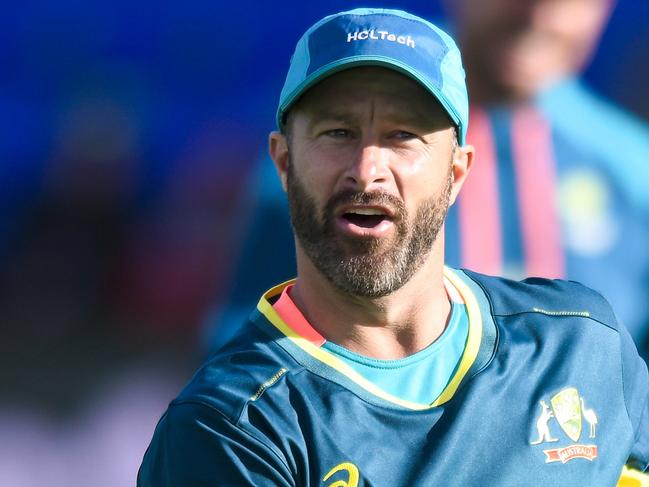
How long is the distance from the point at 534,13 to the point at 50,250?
1.41 meters

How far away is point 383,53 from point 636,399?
790 mm

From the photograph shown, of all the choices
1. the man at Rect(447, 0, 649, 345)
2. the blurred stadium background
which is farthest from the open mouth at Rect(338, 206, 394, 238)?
the man at Rect(447, 0, 649, 345)

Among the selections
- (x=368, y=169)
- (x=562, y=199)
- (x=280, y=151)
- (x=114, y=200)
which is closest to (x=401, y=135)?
(x=368, y=169)

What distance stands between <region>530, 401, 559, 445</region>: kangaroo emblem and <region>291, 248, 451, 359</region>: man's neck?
0.22 metres

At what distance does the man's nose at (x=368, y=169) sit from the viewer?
195 cm

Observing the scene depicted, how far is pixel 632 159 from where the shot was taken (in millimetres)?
3393

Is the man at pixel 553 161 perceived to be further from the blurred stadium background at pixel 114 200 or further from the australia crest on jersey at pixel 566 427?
the australia crest on jersey at pixel 566 427

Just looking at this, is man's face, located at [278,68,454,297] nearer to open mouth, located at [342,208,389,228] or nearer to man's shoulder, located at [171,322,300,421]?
open mouth, located at [342,208,389,228]

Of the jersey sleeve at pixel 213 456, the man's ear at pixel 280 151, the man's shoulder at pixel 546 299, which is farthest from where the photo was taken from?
the man's shoulder at pixel 546 299

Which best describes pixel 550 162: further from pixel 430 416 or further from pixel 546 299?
pixel 430 416

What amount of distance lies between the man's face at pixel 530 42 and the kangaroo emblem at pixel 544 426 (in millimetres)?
1404

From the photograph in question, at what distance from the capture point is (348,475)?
6.25 feet

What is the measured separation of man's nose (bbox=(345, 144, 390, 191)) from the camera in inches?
76.9

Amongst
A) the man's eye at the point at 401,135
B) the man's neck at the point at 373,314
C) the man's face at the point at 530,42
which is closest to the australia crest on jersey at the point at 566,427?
the man's neck at the point at 373,314
